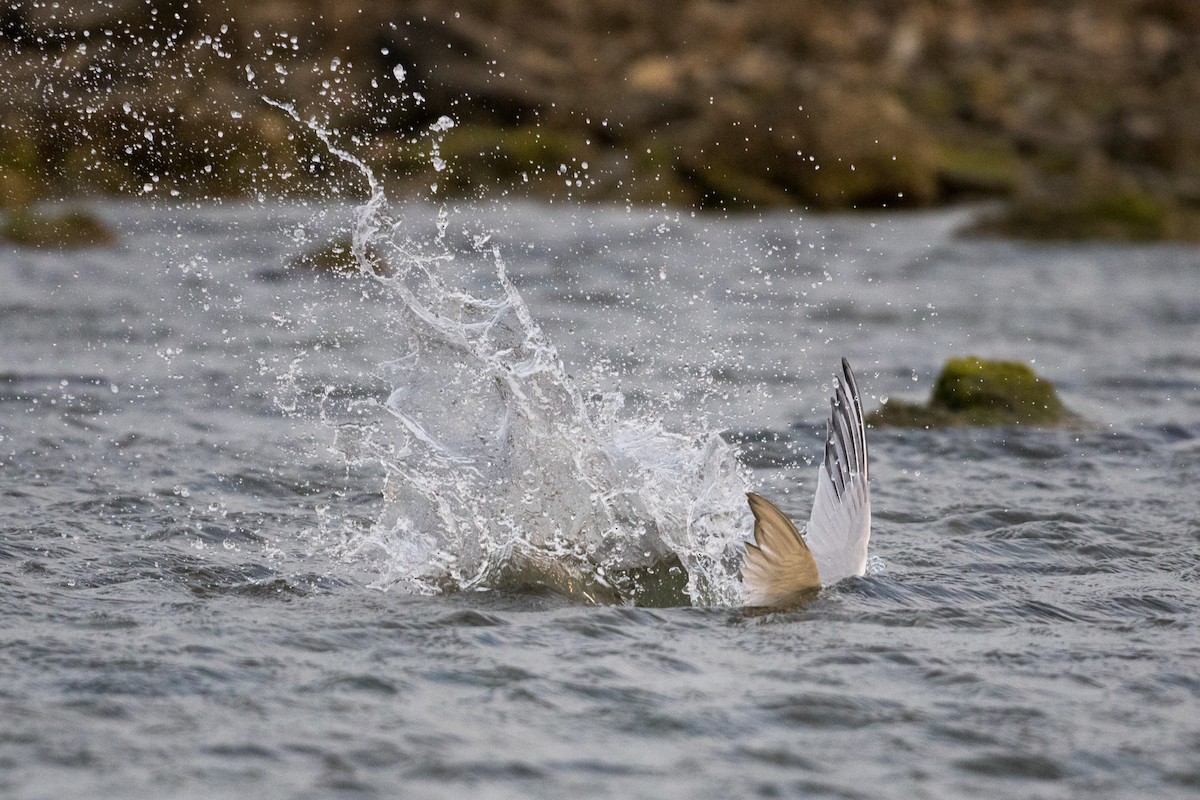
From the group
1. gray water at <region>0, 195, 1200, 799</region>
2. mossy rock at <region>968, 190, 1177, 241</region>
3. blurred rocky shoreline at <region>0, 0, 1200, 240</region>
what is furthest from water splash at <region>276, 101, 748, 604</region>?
mossy rock at <region>968, 190, 1177, 241</region>

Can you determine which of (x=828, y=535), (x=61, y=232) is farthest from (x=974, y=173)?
(x=828, y=535)

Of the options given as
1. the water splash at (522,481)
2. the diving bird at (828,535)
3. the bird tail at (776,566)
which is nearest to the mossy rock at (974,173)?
the water splash at (522,481)

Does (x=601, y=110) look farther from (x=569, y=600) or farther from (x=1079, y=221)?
(x=569, y=600)

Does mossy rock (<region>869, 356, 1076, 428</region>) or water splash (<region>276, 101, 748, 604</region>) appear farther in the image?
mossy rock (<region>869, 356, 1076, 428</region>)

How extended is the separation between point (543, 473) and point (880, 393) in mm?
4493

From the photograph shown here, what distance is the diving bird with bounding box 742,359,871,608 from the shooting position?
5.20 m

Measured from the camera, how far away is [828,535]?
5.53 metres

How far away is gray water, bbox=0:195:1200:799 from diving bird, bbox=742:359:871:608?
16 centimetres

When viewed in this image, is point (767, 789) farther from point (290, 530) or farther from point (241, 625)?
point (290, 530)

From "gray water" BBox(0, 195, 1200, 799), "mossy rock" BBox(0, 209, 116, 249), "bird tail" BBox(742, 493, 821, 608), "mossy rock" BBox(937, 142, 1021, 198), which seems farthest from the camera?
"mossy rock" BBox(937, 142, 1021, 198)

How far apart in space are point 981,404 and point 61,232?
30.4ft

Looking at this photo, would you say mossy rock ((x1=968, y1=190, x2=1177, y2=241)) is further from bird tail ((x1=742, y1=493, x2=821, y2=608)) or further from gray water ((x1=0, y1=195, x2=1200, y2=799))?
bird tail ((x1=742, y1=493, x2=821, y2=608))

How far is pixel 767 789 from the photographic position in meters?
3.76

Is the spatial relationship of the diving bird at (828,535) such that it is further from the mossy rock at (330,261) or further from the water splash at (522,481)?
the mossy rock at (330,261)
